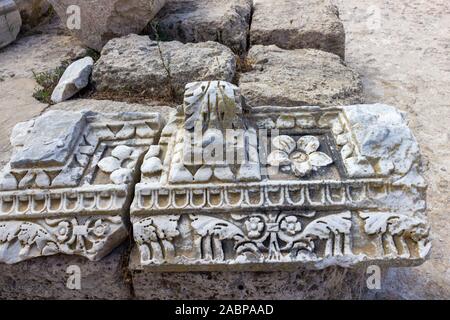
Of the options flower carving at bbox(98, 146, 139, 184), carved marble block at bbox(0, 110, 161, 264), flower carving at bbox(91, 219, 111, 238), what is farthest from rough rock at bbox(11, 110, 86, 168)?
flower carving at bbox(91, 219, 111, 238)

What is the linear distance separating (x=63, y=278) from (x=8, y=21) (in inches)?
139

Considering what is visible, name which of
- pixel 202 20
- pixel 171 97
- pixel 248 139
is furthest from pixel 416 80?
pixel 248 139

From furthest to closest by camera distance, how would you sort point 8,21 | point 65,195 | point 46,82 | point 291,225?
point 8,21, point 46,82, point 65,195, point 291,225

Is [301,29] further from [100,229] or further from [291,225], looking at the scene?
[100,229]

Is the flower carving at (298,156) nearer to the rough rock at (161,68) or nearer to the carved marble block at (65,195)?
the carved marble block at (65,195)

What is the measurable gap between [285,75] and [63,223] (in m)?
1.94

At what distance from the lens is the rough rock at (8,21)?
4348 millimetres

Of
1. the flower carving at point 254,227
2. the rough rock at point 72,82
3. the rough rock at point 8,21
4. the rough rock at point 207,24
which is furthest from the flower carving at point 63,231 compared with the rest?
the rough rock at point 8,21

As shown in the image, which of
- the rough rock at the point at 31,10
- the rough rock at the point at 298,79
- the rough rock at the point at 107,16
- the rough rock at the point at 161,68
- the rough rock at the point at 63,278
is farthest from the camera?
the rough rock at the point at 31,10

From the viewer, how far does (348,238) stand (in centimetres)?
159

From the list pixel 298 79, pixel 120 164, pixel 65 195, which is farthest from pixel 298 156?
pixel 298 79

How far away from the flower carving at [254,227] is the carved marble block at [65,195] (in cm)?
47

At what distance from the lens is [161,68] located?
10.2 feet

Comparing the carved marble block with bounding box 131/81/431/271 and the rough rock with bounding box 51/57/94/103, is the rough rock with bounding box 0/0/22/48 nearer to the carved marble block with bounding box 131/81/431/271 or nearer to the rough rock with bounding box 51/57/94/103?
the rough rock with bounding box 51/57/94/103
